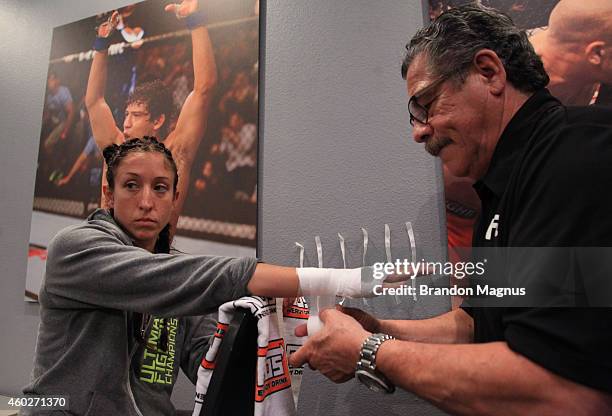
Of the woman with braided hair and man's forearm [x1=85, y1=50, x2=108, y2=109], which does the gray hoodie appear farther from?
man's forearm [x1=85, y1=50, x2=108, y2=109]

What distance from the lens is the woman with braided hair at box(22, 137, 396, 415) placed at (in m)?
0.88

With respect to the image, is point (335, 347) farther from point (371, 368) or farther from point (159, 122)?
point (159, 122)

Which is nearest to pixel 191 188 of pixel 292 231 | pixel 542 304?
pixel 292 231

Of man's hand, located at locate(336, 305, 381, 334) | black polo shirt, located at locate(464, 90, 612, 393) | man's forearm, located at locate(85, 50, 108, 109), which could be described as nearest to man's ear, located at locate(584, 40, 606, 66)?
black polo shirt, located at locate(464, 90, 612, 393)

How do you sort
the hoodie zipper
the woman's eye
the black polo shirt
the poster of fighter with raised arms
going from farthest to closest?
1. the poster of fighter with raised arms
2. the woman's eye
3. the hoodie zipper
4. the black polo shirt

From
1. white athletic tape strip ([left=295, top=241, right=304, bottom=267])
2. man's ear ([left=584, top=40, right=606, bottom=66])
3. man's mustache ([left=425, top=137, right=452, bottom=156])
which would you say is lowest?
white athletic tape strip ([left=295, top=241, right=304, bottom=267])

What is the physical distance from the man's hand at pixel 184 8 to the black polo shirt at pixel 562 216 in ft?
4.32

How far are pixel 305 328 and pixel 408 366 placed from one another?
328 millimetres

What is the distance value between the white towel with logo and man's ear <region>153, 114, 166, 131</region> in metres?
0.97

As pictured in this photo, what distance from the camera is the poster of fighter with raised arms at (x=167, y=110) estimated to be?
1459 mm

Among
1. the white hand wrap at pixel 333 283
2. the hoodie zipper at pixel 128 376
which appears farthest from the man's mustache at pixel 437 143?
the hoodie zipper at pixel 128 376

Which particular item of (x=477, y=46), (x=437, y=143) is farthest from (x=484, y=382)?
(x=477, y=46)

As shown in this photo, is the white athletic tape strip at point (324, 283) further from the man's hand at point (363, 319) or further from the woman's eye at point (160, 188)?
the woman's eye at point (160, 188)

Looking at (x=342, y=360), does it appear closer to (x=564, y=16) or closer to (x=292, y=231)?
(x=292, y=231)
